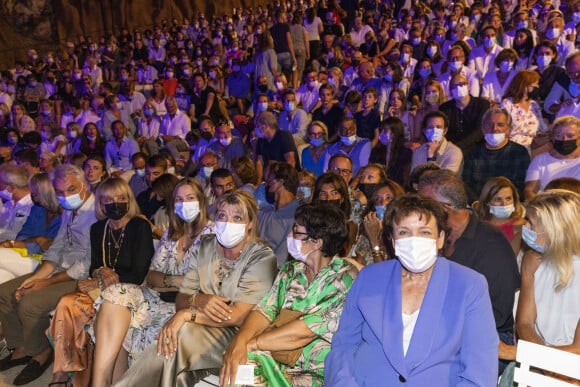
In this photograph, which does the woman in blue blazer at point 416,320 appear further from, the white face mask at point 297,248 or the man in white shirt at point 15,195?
the man in white shirt at point 15,195

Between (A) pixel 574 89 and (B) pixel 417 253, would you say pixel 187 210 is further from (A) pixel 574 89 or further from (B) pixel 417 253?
(A) pixel 574 89

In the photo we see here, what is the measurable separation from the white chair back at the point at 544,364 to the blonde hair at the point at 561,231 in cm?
54

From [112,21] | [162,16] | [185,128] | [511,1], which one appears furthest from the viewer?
[162,16]

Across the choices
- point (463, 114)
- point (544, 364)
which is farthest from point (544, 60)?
point (544, 364)

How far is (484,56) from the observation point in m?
9.50

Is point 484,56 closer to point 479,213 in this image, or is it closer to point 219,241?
point 479,213

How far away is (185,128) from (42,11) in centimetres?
1506

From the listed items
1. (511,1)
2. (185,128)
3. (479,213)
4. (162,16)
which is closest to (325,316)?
(479,213)

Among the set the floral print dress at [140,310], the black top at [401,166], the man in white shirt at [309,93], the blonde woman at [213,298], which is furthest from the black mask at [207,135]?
the blonde woman at [213,298]

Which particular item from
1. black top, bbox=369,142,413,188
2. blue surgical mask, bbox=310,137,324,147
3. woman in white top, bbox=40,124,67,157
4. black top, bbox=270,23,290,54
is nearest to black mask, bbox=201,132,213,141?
blue surgical mask, bbox=310,137,324,147

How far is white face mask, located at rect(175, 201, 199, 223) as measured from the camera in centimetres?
469

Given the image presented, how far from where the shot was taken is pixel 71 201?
17.6 feet

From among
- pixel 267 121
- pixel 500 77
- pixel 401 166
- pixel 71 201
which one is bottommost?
pixel 71 201

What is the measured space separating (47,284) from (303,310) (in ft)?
8.44
